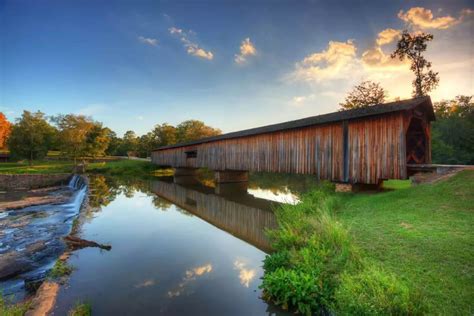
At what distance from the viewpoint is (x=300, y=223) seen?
646cm

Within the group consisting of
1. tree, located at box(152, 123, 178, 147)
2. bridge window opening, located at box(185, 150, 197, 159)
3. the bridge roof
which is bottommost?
bridge window opening, located at box(185, 150, 197, 159)

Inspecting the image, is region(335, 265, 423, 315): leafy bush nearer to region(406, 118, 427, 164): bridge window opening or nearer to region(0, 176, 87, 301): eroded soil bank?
region(0, 176, 87, 301): eroded soil bank

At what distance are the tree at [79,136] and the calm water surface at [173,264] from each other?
29540mm

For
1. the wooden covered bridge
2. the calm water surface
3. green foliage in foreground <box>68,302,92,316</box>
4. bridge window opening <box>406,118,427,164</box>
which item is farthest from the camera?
bridge window opening <box>406,118,427,164</box>

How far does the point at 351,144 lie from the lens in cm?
1088

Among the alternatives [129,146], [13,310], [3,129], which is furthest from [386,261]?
[129,146]

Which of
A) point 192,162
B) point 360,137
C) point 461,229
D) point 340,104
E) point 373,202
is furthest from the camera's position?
point 340,104

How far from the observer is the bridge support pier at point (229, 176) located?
21.4 meters

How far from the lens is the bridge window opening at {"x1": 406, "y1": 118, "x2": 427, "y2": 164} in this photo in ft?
37.2

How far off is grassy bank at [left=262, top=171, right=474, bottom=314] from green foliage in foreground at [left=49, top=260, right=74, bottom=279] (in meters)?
4.43

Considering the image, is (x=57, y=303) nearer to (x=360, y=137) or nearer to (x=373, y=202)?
(x=373, y=202)

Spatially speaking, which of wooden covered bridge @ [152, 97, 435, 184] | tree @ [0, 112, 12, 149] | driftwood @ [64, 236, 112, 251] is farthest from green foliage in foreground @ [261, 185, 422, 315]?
tree @ [0, 112, 12, 149]

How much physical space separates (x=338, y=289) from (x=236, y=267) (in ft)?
9.09

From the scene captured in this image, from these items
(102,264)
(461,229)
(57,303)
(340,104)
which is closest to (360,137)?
(461,229)
